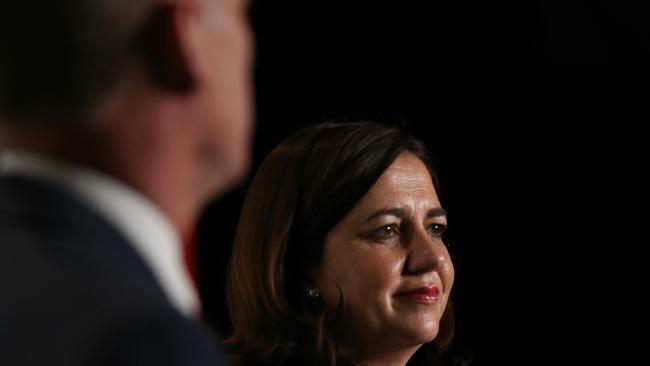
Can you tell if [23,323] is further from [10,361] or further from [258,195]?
[258,195]

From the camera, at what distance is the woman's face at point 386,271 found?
2.23 m

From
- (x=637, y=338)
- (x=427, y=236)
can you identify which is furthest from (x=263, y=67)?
(x=637, y=338)

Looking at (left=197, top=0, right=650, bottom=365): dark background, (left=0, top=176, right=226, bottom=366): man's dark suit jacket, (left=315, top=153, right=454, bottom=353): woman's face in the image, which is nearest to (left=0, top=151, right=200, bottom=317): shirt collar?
(left=0, top=176, right=226, bottom=366): man's dark suit jacket

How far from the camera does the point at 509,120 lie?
337 cm

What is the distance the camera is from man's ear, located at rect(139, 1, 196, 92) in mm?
842

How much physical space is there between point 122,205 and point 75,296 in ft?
0.32

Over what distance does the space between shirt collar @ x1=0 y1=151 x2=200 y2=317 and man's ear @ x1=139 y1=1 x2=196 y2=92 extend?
0.09 m

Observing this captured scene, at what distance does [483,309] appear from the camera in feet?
10.8

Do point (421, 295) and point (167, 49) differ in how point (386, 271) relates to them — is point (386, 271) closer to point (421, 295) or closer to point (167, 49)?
point (421, 295)

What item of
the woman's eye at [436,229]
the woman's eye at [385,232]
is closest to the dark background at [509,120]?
the woman's eye at [436,229]

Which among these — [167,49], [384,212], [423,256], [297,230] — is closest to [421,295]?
[423,256]

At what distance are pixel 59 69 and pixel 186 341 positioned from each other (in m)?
0.23

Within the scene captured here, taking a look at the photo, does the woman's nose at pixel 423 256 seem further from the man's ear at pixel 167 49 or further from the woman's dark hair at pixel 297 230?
the man's ear at pixel 167 49

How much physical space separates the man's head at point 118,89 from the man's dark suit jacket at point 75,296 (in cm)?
5
